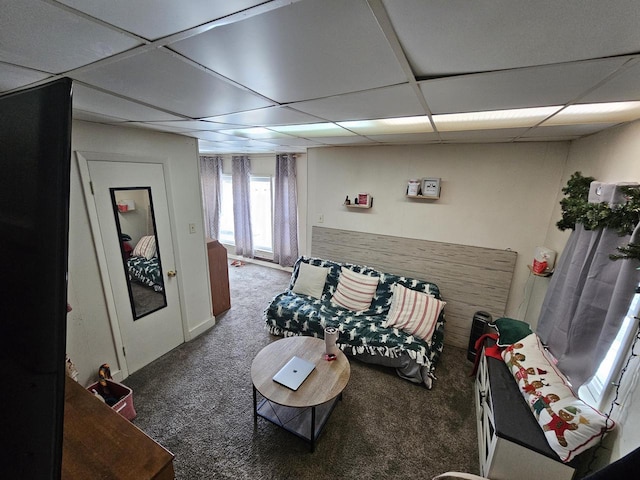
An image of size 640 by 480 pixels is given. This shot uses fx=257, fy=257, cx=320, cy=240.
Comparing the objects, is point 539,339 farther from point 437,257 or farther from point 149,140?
point 149,140

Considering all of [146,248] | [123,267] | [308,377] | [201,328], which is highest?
[146,248]

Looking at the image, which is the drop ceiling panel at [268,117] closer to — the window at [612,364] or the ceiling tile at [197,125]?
the ceiling tile at [197,125]

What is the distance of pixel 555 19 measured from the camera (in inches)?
25.6

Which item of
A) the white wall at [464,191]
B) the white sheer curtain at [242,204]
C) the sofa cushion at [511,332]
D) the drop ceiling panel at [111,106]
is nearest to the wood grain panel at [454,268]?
the white wall at [464,191]

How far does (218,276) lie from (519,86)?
3455 millimetres

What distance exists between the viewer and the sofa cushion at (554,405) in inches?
49.8

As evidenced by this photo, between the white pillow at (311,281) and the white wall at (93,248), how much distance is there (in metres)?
1.15

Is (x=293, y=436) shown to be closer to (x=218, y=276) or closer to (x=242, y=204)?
(x=218, y=276)

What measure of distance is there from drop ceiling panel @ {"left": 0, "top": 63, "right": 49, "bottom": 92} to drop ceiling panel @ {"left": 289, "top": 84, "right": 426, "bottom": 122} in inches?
43.6

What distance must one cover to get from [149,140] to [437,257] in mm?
3251

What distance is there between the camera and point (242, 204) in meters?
5.25

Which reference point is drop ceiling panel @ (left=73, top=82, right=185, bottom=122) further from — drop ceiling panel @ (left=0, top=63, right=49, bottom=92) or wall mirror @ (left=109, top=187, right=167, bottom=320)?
wall mirror @ (left=109, top=187, right=167, bottom=320)

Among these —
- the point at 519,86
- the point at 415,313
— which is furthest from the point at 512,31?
the point at 415,313

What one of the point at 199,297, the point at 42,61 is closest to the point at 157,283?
the point at 199,297
